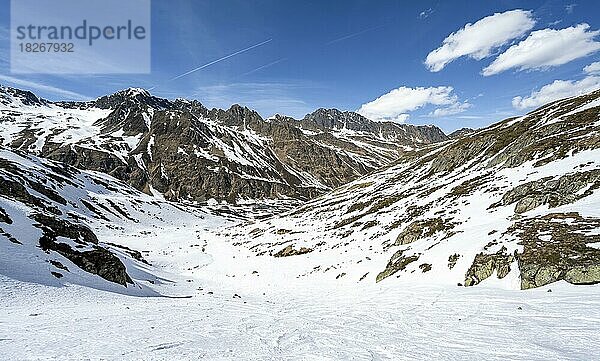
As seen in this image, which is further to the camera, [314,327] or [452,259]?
[452,259]

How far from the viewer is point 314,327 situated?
12.2 meters

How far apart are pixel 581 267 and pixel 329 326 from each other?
37.9 ft

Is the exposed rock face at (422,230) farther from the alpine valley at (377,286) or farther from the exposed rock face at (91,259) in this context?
the exposed rock face at (91,259)

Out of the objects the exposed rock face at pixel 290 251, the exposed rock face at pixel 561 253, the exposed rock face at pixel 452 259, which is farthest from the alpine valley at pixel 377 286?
the exposed rock face at pixel 290 251

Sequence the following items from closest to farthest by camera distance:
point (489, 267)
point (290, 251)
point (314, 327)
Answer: point (314, 327)
point (489, 267)
point (290, 251)

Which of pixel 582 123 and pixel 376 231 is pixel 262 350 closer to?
pixel 376 231

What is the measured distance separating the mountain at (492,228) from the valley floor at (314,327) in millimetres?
2163

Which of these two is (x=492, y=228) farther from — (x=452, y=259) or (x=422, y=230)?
(x=422, y=230)

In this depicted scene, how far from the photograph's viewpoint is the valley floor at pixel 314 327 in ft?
28.5

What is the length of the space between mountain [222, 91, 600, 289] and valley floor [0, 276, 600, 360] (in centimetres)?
216

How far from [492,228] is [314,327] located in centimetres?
1806

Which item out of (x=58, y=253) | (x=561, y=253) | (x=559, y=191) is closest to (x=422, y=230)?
(x=559, y=191)

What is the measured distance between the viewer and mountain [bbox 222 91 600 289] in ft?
56.4

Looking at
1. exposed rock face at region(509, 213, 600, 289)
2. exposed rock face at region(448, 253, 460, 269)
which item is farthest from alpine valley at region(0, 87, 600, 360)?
exposed rock face at region(448, 253, 460, 269)
